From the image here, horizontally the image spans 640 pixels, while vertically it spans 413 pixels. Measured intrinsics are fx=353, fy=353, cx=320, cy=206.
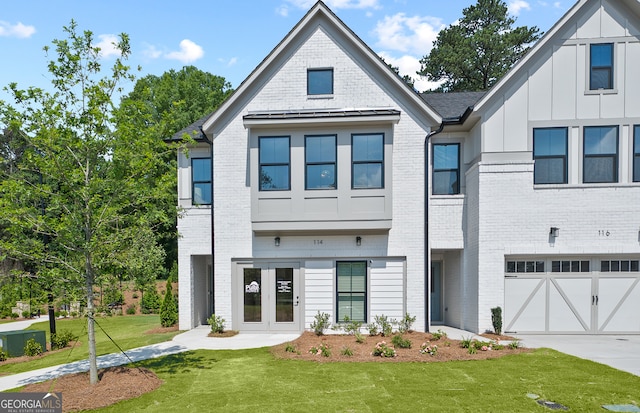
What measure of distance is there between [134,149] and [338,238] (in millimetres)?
7136

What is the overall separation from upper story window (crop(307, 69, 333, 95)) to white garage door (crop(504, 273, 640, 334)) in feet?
30.5

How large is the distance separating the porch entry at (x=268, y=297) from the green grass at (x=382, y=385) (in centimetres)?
313

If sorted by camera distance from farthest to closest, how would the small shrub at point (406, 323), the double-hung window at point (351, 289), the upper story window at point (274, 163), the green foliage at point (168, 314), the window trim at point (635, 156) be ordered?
the green foliage at point (168, 314), the double-hung window at point (351, 289), the upper story window at point (274, 163), the small shrub at point (406, 323), the window trim at point (635, 156)

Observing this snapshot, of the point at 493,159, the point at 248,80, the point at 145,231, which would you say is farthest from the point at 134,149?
the point at 493,159

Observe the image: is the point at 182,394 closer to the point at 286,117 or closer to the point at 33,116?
the point at 33,116

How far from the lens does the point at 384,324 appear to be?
11750 mm

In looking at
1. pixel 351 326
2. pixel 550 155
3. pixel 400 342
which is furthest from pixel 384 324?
pixel 550 155

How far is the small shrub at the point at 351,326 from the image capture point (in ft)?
38.6

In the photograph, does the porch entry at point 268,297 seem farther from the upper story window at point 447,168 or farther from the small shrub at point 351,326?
the upper story window at point 447,168

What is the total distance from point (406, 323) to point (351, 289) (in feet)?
7.21

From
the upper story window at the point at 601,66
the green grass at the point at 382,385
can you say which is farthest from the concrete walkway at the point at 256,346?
the upper story window at the point at 601,66

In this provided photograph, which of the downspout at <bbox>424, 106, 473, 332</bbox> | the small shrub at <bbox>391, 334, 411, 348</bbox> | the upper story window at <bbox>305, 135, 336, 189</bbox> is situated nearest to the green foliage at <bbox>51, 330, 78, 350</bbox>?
the upper story window at <bbox>305, 135, 336, 189</bbox>

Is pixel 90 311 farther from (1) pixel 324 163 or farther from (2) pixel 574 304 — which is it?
(2) pixel 574 304

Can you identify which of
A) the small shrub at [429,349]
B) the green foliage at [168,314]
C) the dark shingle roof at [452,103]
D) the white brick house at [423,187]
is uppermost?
the dark shingle roof at [452,103]
